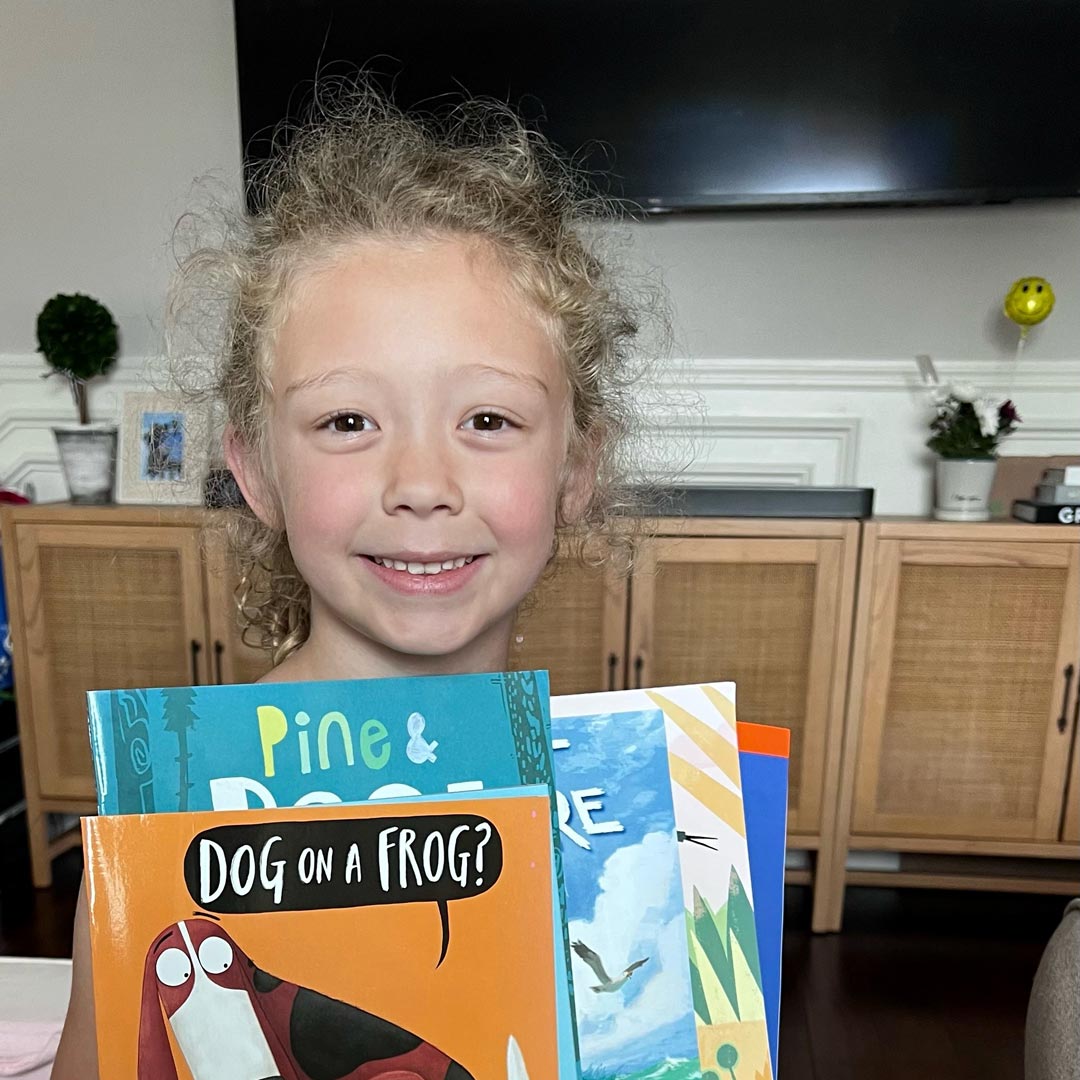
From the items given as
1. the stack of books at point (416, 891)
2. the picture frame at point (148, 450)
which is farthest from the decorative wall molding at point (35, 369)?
the stack of books at point (416, 891)

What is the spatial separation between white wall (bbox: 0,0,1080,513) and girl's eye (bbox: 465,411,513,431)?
143cm

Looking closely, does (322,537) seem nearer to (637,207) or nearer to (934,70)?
(637,207)

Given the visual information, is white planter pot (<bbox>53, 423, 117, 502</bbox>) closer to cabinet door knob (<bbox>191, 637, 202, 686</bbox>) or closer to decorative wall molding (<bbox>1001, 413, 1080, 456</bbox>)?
cabinet door knob (<bbox>191, 637, 202, 686</bbox>)

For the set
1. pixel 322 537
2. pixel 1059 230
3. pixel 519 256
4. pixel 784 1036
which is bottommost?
pixel 784 1036

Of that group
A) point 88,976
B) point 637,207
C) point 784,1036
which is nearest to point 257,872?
point 88,976

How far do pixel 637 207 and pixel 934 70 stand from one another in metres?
0.59

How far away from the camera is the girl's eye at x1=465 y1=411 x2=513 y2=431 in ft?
1.75

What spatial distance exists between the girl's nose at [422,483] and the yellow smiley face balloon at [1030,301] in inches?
63.2

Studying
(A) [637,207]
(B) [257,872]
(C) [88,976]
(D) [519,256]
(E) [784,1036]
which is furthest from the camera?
(A) [637,207]

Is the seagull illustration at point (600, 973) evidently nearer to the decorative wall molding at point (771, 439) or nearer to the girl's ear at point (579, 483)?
the girl's ear at point (579, 483)

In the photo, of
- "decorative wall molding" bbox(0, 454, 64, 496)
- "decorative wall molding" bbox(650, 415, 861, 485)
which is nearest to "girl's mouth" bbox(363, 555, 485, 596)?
"decorative wall molding" bbox(650, 415, 861, 485)

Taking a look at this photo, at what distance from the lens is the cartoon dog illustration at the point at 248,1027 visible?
1.22 ft

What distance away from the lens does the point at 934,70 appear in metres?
1.64

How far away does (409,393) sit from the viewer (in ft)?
1.69
